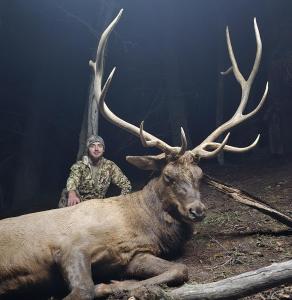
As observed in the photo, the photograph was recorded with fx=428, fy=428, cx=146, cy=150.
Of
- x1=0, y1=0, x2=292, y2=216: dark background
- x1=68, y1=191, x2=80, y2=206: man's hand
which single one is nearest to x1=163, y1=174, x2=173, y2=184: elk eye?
x1=68, y1=191, x2=80, y2=206: man's hand

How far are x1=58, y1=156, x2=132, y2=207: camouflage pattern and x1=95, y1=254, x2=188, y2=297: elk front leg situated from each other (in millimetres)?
1785

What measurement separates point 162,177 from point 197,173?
0.41 m

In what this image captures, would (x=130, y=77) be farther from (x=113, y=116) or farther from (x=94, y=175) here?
(x=113, y=116)

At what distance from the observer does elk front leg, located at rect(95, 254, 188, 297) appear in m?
3.96

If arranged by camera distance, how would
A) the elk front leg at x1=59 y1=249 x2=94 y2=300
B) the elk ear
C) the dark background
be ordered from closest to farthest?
the elk front leg at x1=59 y1=249 x2=94 y2=300
the elk ear
the dark background

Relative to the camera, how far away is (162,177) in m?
4.82

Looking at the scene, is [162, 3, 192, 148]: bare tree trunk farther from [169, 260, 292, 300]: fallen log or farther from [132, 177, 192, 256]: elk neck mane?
[169, 260, 292, 300]: fallen log

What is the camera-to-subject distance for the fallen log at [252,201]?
502cm

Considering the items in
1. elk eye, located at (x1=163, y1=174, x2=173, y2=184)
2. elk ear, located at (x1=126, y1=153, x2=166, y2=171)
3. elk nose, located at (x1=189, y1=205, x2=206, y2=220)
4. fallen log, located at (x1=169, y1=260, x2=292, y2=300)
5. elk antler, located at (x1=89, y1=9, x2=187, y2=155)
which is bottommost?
fallen log, located at (x1=169, y1=260, x2=292, y2=300)

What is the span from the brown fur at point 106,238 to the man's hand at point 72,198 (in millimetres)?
886

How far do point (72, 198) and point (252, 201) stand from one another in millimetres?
2307

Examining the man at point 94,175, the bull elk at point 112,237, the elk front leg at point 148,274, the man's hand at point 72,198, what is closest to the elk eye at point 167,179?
the bull elk at point 112,237

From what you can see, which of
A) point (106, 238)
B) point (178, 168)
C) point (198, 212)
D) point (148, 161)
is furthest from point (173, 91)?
point (106, 238)

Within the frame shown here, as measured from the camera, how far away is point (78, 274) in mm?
3941
